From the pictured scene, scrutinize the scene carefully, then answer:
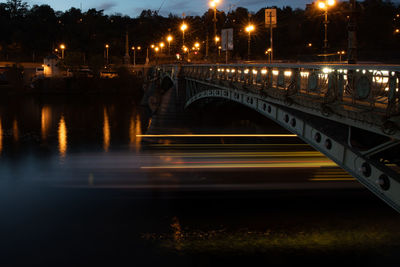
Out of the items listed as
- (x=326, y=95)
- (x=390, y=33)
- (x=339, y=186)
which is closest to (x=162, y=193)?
(x=339, y=186)

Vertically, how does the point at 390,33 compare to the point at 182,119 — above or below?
above

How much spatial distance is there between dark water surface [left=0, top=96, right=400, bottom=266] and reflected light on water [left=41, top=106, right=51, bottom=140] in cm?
435

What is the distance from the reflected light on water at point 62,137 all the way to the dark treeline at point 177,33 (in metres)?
17.0

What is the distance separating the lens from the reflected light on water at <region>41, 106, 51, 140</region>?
3653cm

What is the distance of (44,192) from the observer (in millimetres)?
19234

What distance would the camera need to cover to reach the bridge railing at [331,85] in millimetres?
7909

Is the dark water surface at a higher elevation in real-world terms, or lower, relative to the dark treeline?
lower

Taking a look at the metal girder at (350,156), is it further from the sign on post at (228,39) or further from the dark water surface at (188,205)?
the sign on post at (228,39)

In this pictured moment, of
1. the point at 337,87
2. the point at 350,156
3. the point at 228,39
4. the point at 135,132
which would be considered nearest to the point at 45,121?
the point at 135,132

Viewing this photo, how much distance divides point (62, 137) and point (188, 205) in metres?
19.9

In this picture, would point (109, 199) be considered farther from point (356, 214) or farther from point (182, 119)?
point (182, 119)

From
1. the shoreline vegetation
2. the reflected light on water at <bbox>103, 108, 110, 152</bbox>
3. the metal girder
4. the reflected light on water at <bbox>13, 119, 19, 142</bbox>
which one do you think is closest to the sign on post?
the metal girder

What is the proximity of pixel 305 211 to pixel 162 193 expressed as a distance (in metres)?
6.31

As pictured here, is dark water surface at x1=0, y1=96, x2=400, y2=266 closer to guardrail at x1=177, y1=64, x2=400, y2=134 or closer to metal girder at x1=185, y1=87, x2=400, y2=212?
metal girder at x1=185, y1=87, x2=400, y2=212
